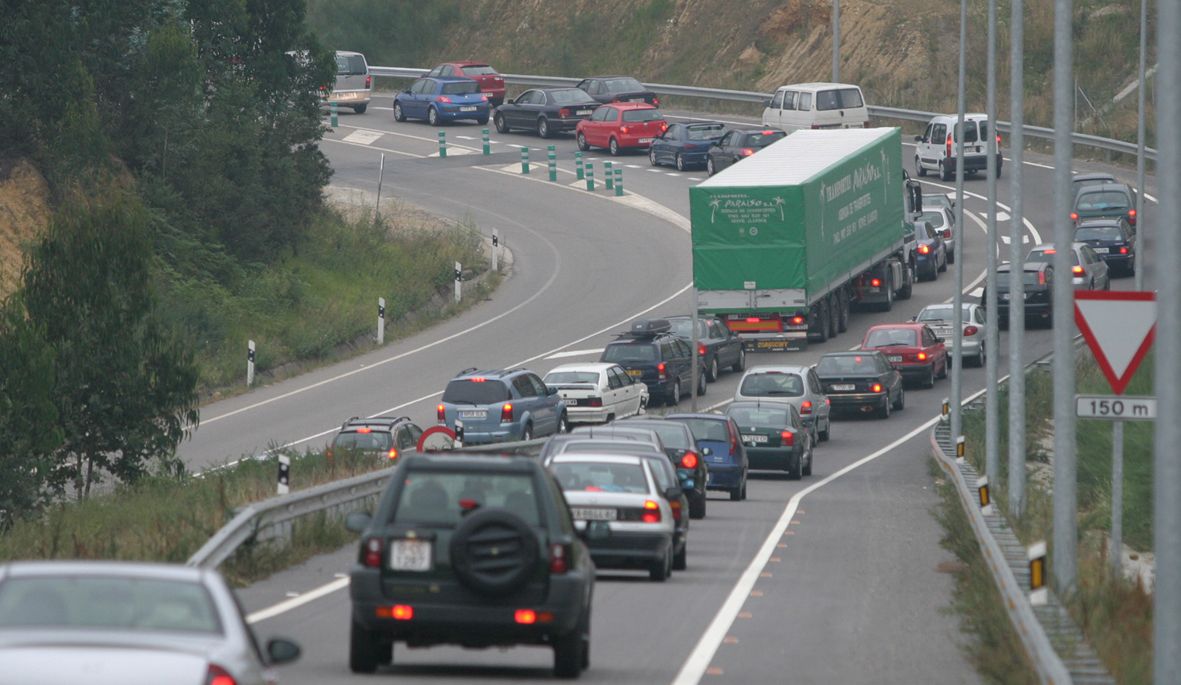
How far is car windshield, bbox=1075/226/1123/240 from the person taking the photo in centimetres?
5488

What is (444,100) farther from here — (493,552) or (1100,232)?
(493,552)

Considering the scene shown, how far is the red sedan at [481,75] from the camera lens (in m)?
79.9

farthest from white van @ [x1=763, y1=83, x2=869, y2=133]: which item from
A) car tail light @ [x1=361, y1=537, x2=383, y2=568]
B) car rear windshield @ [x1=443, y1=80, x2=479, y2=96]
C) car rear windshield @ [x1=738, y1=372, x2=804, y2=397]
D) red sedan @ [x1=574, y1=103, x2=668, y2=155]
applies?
car tail light @ [x1=361, y1=537, x2=383, y2=568]

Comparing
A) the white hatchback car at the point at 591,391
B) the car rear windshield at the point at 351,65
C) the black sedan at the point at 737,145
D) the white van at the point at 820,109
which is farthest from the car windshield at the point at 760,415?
the car rear windshield at the point at 351,65

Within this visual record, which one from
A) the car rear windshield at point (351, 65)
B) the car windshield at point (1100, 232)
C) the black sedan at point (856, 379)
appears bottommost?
the black sedan at point (856, 379)

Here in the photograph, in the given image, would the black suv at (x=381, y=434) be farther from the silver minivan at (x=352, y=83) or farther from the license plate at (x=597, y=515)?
the silver minivan at (x=352, y=83)

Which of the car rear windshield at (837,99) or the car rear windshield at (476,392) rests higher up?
the car rear windshield at (837,99)

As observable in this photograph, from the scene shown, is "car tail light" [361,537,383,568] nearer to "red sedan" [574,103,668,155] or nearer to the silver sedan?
the silver sedan

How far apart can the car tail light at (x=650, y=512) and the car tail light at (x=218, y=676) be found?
34.4 ft

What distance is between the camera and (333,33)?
321 feet

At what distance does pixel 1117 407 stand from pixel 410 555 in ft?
17.1

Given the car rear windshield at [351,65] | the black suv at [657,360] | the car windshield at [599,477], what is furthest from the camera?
the car rear windshield at [351,65]

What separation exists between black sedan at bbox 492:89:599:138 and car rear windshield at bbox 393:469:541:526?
62208mm

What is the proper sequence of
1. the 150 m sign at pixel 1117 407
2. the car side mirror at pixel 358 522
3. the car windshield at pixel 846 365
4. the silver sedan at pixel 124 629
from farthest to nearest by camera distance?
1. the car windshield at pixel 846 365
2. the 150 m sign at pixel 1117 407
3. the car side mirror at pixel 358 522
4. the silver sedan at pixel 124 629
